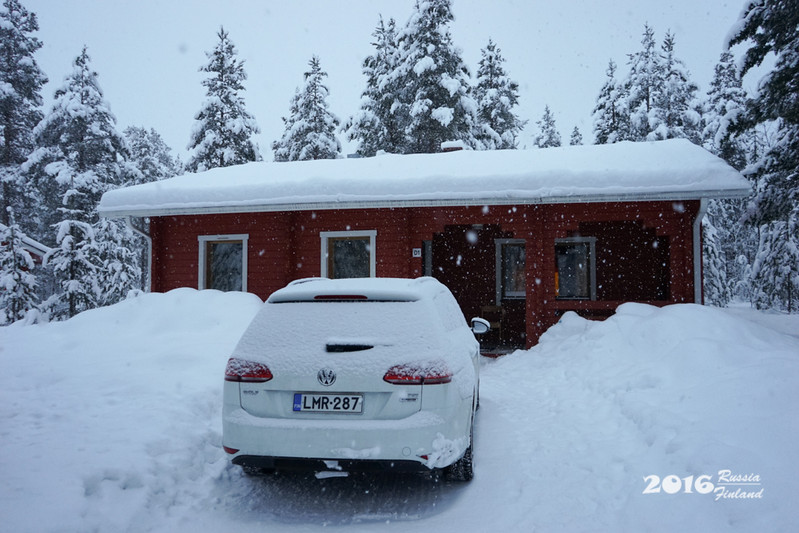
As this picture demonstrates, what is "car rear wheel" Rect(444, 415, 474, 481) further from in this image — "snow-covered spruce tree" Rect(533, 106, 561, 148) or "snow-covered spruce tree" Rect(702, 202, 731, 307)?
"snow-covered spruce tree" Rect(533, 106, 561, 148)

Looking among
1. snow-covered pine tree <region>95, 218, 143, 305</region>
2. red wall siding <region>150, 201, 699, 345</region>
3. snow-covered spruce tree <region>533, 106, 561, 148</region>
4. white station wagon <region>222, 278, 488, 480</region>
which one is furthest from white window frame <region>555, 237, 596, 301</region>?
snow-covered spruce tree <region>533, 106, 561, 148</region>

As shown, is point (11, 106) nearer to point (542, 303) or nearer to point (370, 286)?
point (542, 303)

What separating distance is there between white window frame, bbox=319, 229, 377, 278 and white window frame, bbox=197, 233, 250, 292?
1.90 meters

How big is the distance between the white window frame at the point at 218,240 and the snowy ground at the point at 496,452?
5162mm

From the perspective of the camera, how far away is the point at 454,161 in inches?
526

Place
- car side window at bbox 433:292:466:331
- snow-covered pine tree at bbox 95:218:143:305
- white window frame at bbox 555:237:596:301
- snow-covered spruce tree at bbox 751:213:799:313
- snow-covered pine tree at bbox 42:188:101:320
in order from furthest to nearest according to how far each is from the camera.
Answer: snow-covered pine tree at bbox 95:218:143:305, snow-covered spruce tree at bbox 751:213:799:313, snow-covered pine tree at bbox 42:188:101:320, white window frame at bbox 555:237:596:301, car side window at bbox 433:292:466:331

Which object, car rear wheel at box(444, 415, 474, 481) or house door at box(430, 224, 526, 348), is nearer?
car rear wheel at box(444, 415, 474, 481)

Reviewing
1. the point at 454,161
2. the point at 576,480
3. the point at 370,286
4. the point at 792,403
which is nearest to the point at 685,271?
the point at 454,161

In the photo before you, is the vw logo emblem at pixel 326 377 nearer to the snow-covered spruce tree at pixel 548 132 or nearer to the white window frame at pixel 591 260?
the white window frame at pixel 591 260

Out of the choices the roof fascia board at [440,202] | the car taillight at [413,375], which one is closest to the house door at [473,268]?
the roof fascia board at [440,202]

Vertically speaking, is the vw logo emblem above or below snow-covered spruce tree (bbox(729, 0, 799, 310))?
below

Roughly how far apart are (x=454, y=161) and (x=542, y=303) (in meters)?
4.34

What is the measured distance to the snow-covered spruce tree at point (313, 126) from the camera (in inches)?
1187

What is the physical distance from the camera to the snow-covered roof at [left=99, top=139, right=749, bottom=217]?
1003 centimetres
